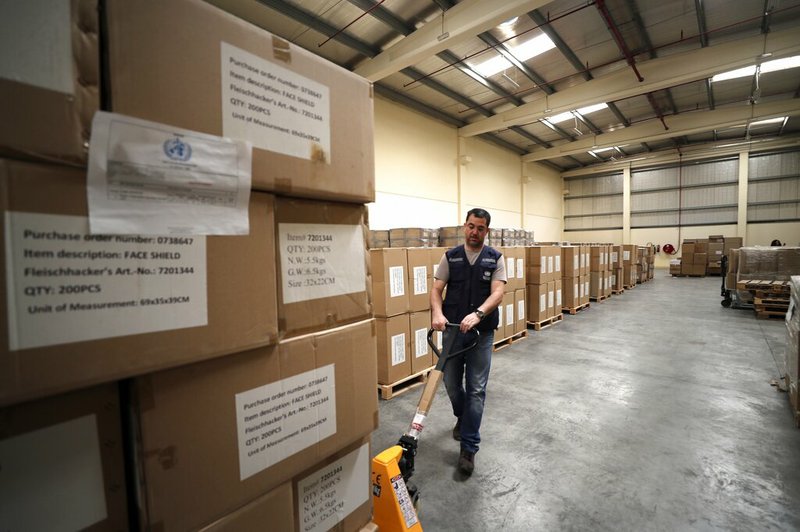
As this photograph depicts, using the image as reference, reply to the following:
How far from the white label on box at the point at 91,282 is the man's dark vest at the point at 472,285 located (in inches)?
77.6

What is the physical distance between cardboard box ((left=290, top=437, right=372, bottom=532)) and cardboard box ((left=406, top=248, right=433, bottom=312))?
2616 mm

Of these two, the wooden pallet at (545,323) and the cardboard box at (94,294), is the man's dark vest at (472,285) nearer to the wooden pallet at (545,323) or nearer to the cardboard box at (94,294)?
the cardboard box at (94,294)

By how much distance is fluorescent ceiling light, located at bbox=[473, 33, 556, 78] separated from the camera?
6.62 metres

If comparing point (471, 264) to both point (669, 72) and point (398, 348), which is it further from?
point (669, 72)

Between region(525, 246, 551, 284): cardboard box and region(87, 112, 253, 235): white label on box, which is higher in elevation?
region(87, 112, 253, 235): white label on box

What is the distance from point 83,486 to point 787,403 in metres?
5.09

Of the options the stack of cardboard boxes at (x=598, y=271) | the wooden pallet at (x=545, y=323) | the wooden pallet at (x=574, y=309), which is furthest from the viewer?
the stack of cardboard boxes at (x=598, y=271)

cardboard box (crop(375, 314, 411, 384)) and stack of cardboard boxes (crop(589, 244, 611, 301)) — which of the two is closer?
cardboard box (crop(375, 314, 411, 384))

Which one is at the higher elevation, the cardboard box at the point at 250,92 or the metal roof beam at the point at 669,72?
the metal roof beam at the point at 669,72

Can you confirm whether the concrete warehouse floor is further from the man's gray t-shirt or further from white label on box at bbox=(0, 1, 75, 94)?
white label on box at bbox=(0, 1, 75, 94)

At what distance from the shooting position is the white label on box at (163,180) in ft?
2.07

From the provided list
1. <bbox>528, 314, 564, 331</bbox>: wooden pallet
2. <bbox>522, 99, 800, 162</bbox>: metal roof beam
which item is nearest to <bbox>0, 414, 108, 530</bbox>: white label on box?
<bbox>528, 314, 564, 331</bbox>: wooden pallet

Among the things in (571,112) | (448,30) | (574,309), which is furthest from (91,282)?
(571,112)

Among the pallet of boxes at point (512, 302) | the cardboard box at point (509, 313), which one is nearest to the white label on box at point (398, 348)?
the pallet of boxes at point (512, 302)
